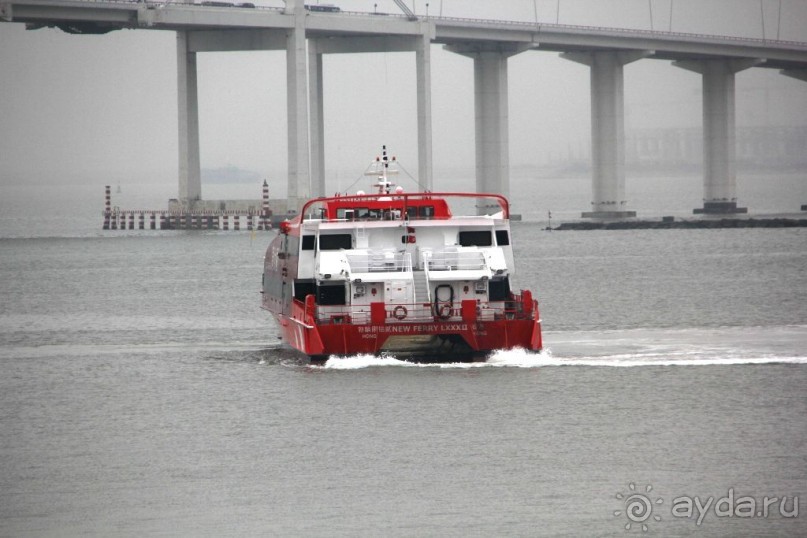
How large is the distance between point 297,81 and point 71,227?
42970 millimetres

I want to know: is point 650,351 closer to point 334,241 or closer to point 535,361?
point 535,361

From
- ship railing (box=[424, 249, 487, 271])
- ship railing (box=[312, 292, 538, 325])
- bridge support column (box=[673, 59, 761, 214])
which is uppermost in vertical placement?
bridge support column (box=[673, 59, 761, 214])

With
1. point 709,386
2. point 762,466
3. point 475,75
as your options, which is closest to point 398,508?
point 762,466

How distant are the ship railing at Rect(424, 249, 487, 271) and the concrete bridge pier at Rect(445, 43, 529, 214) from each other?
9667 cm

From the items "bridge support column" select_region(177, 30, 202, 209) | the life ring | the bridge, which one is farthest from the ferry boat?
"bridge support column" select_region(177, 30, 202, 209)

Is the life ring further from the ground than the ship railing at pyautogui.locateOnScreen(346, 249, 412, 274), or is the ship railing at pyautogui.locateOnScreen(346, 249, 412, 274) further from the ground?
the ship railing at pyautogui.locateOnScreen(346, 249, 412, 274)

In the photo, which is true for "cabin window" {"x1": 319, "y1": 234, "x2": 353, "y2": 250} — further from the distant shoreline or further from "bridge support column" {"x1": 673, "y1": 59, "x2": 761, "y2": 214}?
"bridge support column" {"x1": 673, "y1": 59, "x2": 761, "y2": 214}

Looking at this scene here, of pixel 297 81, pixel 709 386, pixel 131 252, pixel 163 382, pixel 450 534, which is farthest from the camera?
pixel 297 81

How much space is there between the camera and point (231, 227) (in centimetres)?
14150

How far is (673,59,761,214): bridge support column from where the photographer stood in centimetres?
14862

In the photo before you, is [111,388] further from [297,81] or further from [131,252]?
[297,81]

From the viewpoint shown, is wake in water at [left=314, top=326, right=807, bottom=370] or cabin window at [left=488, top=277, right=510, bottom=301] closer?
wake in water at [left=314, top=326, right=807, bottom=370]

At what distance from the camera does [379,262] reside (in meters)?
37.6

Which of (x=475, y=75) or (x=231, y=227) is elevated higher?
(x=475, y=75)
